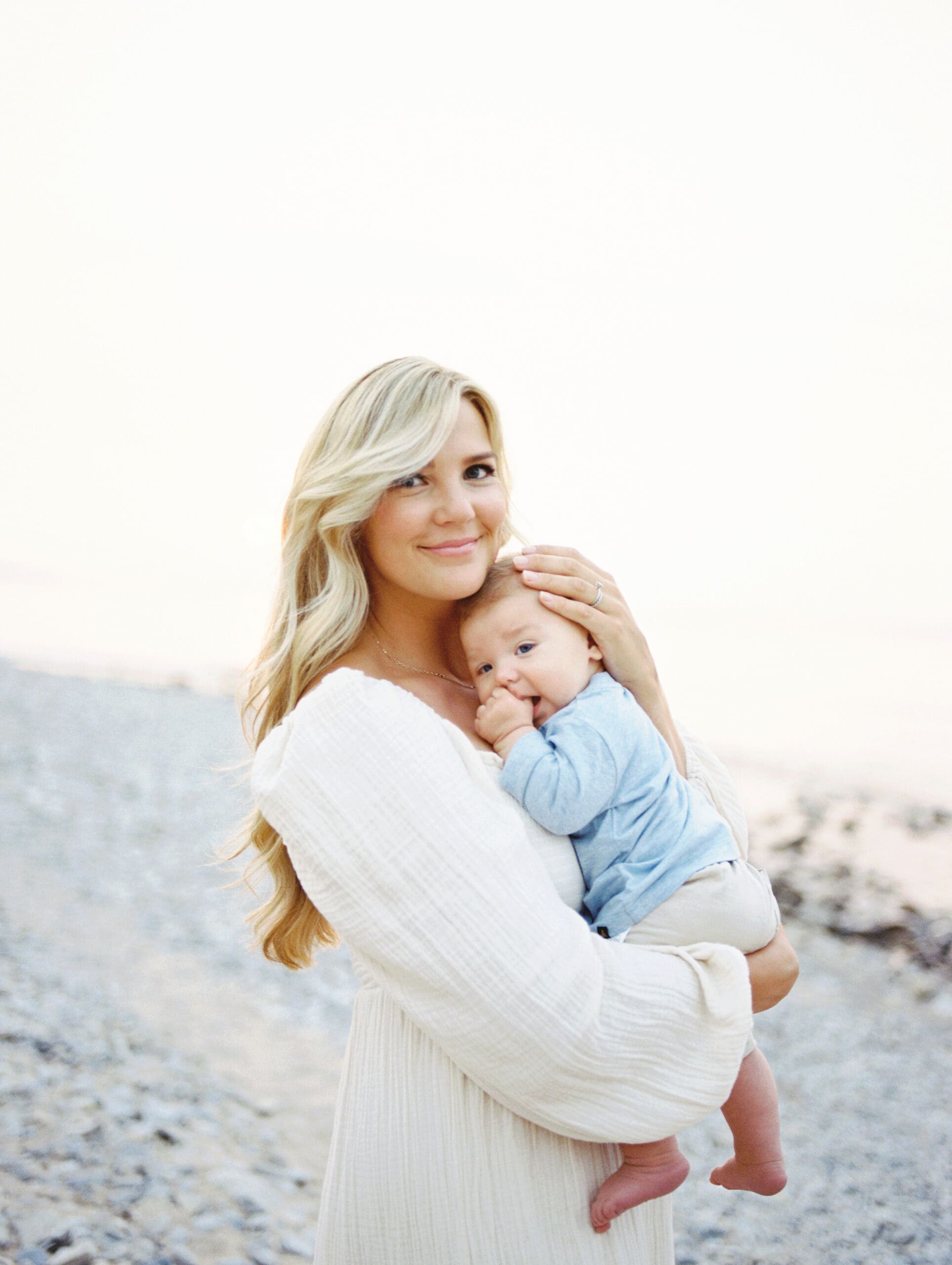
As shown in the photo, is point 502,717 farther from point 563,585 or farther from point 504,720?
point 563,585

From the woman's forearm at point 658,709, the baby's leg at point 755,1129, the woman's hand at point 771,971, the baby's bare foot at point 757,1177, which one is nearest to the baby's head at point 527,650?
the woman's forearm at point 658,709

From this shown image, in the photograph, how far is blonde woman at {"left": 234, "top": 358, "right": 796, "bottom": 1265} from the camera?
5.75 feet

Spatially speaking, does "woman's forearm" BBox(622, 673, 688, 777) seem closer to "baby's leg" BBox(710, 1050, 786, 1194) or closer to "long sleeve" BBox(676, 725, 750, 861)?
"long sleeve" BBox(676, 725, 750, 861)

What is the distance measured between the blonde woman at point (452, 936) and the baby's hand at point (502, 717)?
0.27 ft

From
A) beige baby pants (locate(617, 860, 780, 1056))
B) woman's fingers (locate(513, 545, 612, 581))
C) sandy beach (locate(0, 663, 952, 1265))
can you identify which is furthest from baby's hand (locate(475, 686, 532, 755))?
sandy beach (locate(0, 663, 952, 1265))

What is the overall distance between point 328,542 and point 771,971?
1353 millimetres

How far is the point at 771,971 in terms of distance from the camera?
2150 millimetres

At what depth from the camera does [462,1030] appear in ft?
5.79

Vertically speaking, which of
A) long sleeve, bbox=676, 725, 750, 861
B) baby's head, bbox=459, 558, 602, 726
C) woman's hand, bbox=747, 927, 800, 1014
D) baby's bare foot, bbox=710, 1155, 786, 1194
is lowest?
baby's bare foot, bbox=710, 1155, 786, 1194

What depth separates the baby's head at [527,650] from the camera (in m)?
2.29

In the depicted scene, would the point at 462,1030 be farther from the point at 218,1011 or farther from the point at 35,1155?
the point at 218,1011

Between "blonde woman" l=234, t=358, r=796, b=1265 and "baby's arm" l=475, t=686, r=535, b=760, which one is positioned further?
"baby's arm" l=475, t=686, r=535, b=760

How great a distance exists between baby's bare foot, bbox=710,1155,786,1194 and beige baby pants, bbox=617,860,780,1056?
52cm

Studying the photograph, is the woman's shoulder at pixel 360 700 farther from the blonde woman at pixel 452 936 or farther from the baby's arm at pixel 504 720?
the baby's arm at pixel 504 720
